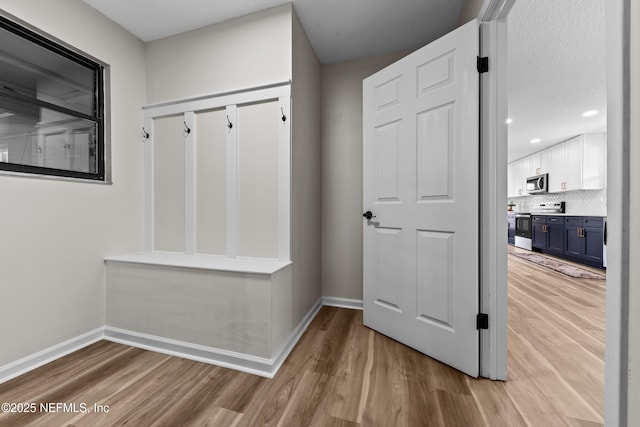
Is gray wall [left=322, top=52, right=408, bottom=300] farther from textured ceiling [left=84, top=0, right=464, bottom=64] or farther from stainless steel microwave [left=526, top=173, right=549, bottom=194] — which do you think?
stainless steel microwave [left=526, top=173, right=549, bottom=194]

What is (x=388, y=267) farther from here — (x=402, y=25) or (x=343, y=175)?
(x=402, y=25)

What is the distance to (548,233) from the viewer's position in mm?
5516

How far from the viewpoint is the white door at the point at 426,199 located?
1497 mm

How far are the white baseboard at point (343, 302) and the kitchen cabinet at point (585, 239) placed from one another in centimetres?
434

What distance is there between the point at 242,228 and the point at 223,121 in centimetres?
86

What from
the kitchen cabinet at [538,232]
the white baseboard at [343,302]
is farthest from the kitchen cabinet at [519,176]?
the white baseboard at [343,302]

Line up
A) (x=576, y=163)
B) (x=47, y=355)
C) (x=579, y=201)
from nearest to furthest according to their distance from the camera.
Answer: (x=47, y=355) → (x=576, y=163) → (x=579, y=201)

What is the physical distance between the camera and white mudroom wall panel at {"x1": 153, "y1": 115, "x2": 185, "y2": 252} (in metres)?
2.16

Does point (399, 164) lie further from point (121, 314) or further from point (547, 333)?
point (121, 314)

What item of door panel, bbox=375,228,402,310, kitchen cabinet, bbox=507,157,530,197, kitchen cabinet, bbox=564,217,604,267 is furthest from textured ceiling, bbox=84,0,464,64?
kitchen cabinet, bbox=507,157,530,197

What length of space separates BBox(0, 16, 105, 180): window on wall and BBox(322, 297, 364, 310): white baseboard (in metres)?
2.25

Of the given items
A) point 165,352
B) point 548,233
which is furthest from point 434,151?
point 548,233

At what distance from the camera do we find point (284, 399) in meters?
1.32

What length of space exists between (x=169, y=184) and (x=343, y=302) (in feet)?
6.37
